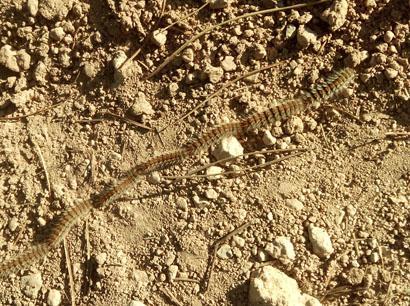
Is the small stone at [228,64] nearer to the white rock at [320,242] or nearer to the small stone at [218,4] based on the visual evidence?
the small stone at [218,4]

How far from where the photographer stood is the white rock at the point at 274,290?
3086 mm

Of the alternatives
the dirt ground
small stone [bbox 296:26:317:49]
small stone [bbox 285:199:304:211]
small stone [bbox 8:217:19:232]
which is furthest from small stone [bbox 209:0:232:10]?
small stone [bbox 8:217:19:232]

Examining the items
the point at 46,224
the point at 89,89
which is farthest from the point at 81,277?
the point at 89,89

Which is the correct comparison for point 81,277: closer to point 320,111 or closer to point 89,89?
point 89,89

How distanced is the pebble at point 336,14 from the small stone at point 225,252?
1562mm

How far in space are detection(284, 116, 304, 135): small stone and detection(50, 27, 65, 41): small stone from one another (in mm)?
1652

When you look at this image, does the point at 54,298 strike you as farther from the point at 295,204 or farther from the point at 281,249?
the point at 295,204

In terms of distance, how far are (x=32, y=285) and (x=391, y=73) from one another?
2735 millimetres

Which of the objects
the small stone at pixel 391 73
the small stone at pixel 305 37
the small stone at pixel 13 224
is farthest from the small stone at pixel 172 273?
the small stone at pixel 391 73

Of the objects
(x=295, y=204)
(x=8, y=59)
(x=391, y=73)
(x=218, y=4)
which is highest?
(x=8, y=59)

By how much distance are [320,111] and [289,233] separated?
829 mm

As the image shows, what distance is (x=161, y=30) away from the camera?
3475 mm

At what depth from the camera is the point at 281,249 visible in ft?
10.6

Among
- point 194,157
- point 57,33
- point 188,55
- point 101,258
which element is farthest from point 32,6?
point 101,258
